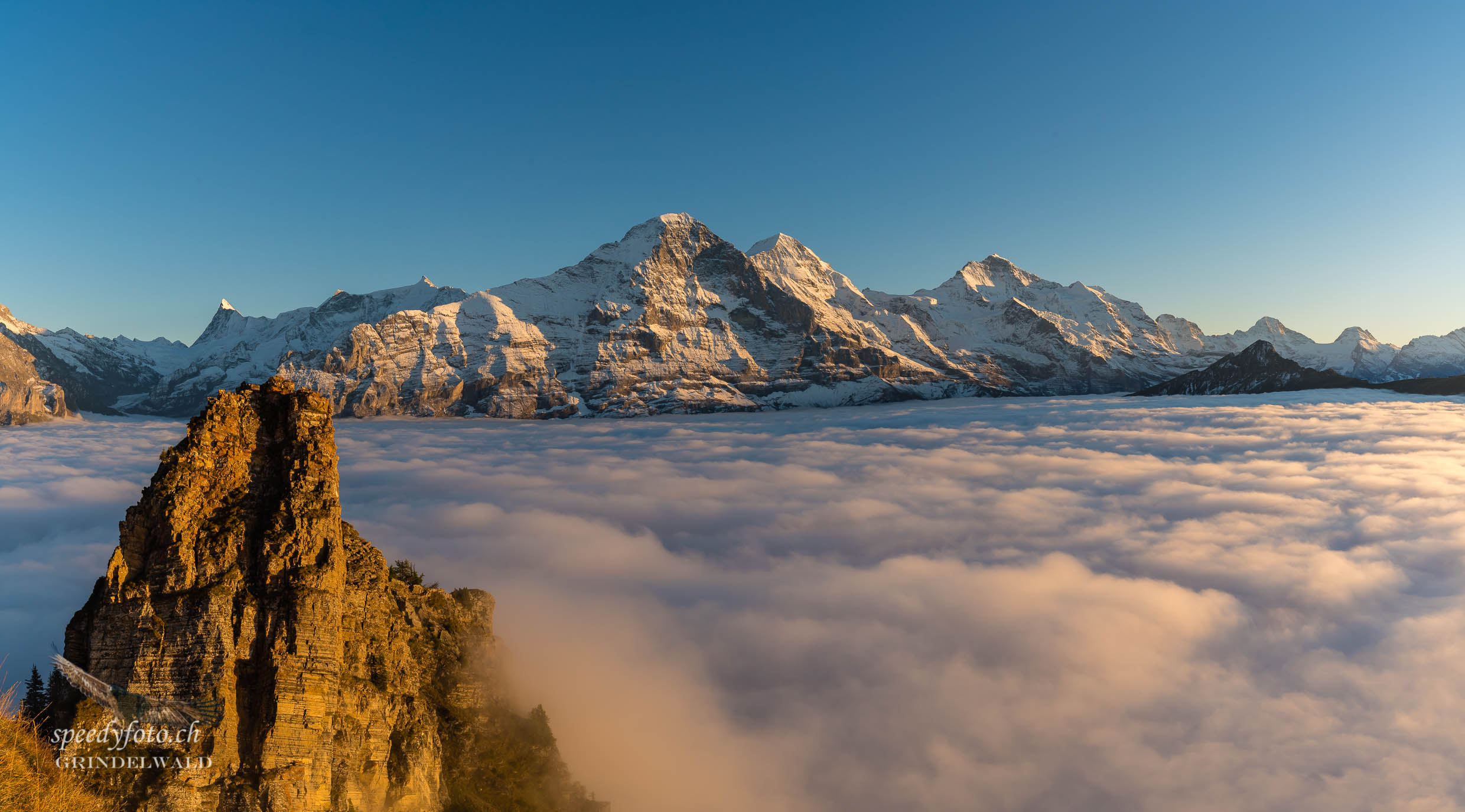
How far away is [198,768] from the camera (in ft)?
85.7

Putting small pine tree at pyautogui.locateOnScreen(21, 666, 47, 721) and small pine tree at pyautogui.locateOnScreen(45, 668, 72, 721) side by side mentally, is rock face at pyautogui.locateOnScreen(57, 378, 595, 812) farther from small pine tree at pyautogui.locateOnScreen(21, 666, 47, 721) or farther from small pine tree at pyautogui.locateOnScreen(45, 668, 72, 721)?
small pine tree at pyautogui.locateOnScreen(21, 666, 47, 721)

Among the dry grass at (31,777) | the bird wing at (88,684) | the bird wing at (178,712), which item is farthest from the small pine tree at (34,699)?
the bird wing at (178,712)

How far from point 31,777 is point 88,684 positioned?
6.66m

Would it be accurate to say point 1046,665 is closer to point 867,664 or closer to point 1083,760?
point 1083,760

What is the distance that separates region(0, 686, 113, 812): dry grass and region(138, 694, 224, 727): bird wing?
9.61 feet

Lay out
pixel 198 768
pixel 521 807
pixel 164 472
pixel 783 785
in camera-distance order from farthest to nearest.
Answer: pixel 783 785 < pixel 521 807 < pixel 164 472 < pixel 198 768

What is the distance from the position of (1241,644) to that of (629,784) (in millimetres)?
178684

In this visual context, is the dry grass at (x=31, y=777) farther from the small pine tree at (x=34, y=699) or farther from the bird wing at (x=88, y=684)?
the small pine tree at (x=34, y=699)

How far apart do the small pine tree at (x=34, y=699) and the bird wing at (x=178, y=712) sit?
369 centimetres

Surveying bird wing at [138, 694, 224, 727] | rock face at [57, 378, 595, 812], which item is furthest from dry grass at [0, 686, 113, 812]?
bird wing at [138, 694, 224, 727]

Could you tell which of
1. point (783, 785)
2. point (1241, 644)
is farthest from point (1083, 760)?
point (1241, 644)

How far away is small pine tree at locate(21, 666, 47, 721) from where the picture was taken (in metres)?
27.0

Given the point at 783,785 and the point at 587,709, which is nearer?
the point at 783,785

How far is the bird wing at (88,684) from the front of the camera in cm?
2500
